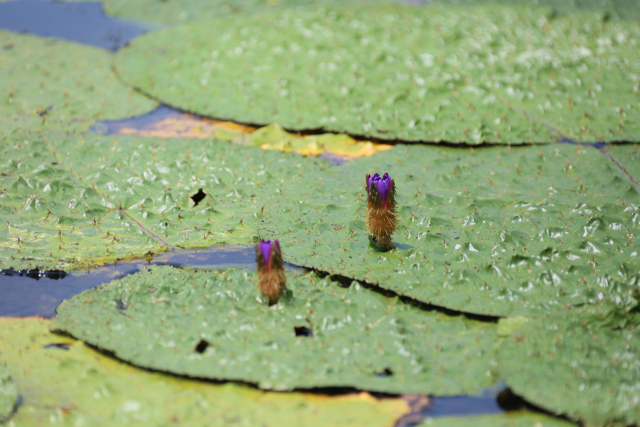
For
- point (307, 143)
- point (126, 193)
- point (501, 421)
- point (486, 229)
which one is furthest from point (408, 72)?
point (501, 421)

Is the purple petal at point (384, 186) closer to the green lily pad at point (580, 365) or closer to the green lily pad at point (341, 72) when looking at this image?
the green lily pad at point (580, 365)

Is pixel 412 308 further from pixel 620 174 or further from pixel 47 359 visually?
pixel 620 174

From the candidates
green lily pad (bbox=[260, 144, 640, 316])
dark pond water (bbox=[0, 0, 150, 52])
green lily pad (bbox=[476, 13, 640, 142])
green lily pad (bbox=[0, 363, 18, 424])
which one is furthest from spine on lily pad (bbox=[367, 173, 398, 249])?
dark pond water (bbox=[0, 0, 150, 52])

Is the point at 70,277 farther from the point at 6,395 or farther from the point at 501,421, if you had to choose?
the point at 501,421

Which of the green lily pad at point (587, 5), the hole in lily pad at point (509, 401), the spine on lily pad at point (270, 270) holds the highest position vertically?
the green lily pad at point (587, 5)

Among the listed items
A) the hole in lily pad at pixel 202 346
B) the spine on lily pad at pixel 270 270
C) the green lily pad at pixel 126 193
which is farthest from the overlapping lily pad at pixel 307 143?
the hole in lily pad at pixel 202 346

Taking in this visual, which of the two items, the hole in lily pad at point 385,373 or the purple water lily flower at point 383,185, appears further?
the purple water lily flower at point 383,185
